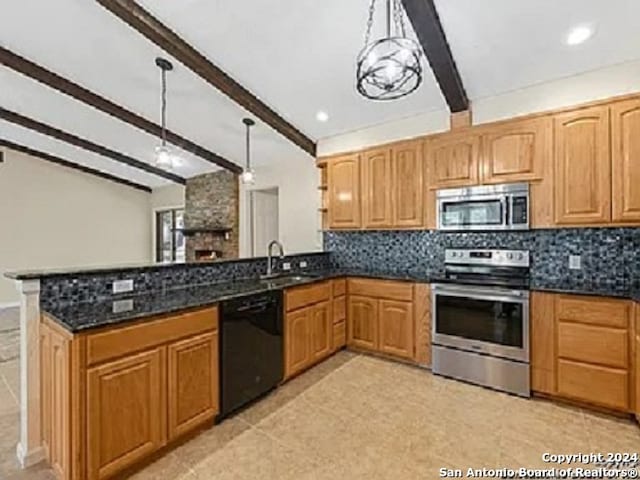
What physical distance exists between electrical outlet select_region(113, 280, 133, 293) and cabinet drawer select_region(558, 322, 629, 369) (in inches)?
127

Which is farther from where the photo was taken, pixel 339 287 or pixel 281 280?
pixel 339 287

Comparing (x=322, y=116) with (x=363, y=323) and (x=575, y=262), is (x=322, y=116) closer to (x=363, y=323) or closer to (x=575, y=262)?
(x=363, y=323)

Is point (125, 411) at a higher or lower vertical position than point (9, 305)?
higher

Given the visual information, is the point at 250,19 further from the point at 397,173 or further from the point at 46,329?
the point at 46,329

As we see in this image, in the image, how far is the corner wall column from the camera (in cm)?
222

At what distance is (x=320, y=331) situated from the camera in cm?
387

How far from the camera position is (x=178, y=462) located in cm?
229

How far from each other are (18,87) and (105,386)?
4.44 m

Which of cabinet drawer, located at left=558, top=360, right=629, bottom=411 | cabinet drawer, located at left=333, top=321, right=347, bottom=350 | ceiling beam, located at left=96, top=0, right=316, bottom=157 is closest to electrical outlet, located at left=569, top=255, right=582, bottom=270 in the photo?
cabinet drawer, located at left=558, top=360, right=629, bottom=411

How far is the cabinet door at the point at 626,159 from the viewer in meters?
2.93

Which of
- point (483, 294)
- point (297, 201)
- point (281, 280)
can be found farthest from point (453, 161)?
point (297, 201)

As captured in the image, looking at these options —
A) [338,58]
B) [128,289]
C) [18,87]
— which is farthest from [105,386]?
[18,87]

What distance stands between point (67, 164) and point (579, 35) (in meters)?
8.42

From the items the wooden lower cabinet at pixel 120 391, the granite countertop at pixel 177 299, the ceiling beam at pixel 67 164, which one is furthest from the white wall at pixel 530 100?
the ceiling beam at pixel 67 164
